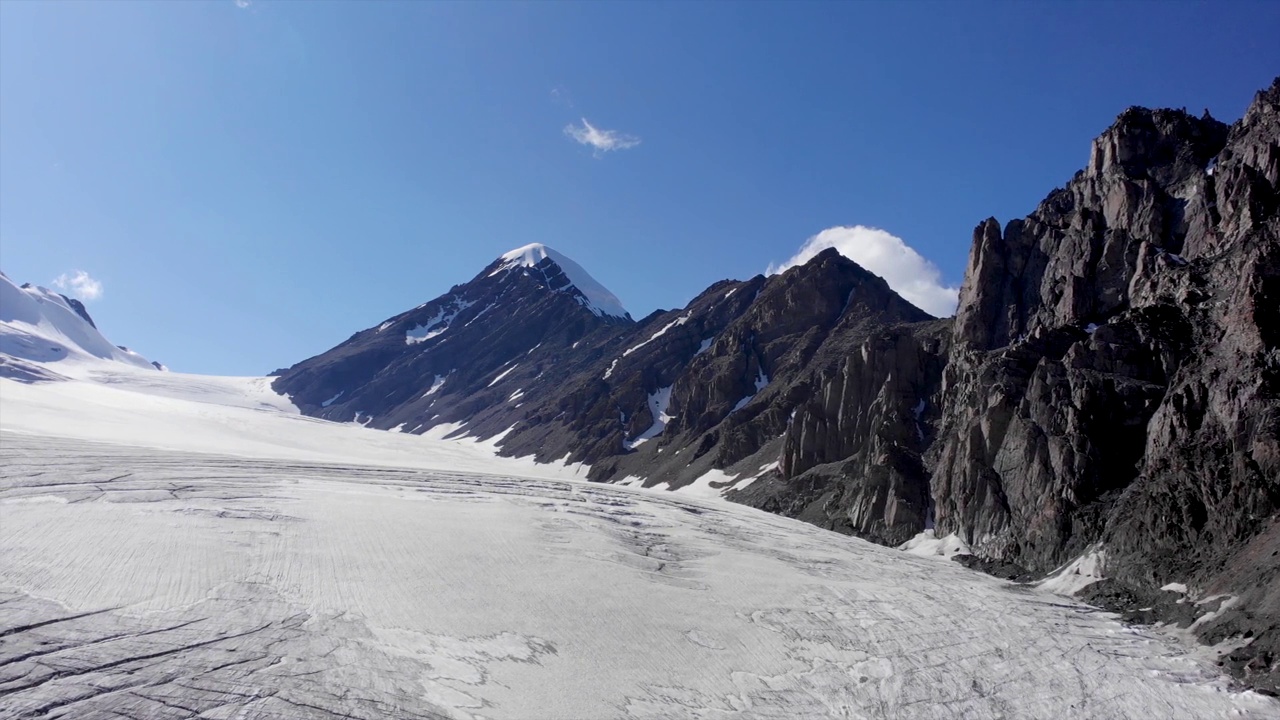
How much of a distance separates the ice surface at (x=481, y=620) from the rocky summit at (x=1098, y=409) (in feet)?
19.0

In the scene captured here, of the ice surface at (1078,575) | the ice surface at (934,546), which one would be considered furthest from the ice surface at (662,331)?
the ice surface at (1078,575)

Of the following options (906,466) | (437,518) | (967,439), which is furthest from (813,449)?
(437,518)

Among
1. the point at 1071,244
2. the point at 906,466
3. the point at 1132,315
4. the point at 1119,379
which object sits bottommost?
the point at 906,466

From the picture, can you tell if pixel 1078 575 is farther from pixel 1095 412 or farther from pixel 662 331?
pixel 662 331

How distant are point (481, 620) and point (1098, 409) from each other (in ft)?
135

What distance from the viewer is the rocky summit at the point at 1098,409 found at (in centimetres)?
4059

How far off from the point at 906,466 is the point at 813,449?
1798 cm

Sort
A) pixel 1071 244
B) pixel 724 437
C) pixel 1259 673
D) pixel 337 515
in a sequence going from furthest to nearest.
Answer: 1. pixel 724 437
2. pixel 1071 244
3. pixel 337 515
4. pixel 1259 673

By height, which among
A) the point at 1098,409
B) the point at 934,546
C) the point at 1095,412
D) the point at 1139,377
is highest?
the point at 1139,377

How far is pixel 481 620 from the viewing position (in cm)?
3122

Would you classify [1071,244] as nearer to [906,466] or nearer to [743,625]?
[906,466]

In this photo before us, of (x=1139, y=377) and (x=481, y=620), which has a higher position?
(x=1139, y=377)

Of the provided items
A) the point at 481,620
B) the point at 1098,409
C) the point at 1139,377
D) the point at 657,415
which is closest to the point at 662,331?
the point at 657,415

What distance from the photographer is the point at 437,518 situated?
45.9 metres
